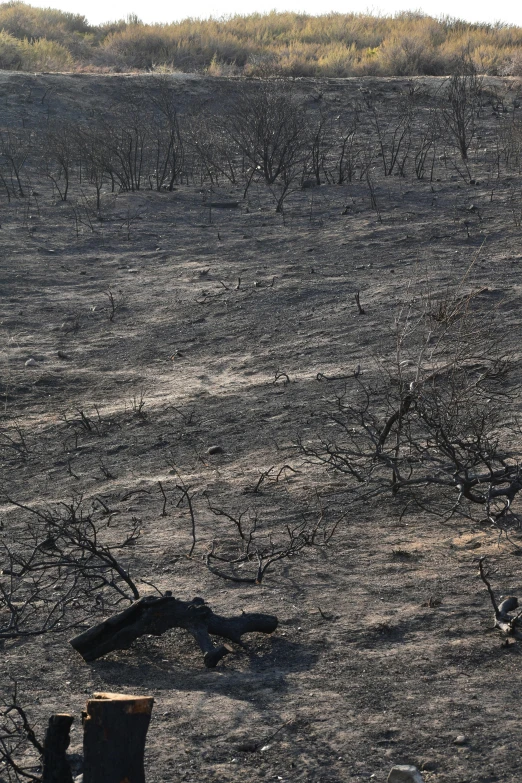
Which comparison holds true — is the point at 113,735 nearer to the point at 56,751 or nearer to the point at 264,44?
the point at 56,751

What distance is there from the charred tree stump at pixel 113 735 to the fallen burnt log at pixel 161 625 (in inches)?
35.4

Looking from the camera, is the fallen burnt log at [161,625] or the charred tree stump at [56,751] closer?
the charred tree stump at [56,751]

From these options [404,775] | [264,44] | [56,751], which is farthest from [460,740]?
[264,44]

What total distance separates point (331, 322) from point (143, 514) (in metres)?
3.34

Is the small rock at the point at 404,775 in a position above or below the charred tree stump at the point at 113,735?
below

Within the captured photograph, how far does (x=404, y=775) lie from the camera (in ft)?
7.20

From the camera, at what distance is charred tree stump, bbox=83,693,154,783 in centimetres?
205

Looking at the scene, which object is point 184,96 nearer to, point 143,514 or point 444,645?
point 143,514

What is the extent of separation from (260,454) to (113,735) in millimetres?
3175

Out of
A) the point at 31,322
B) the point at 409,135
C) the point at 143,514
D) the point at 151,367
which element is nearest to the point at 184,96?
the point at 409,135

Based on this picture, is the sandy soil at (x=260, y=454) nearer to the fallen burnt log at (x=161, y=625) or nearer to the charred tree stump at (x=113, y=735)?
the fallen burnt log at (x=161, y=625)

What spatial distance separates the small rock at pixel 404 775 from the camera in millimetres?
2178

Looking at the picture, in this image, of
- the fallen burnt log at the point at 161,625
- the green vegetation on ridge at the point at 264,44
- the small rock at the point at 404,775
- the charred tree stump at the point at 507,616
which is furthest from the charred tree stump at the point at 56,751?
the green vegetation on ridge at the point at 264,44

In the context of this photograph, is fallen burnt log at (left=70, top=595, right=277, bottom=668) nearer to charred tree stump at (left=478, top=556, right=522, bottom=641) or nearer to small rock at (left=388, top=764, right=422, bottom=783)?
charred tree stump at (left=478, top=556, right=522, bottom=641)
